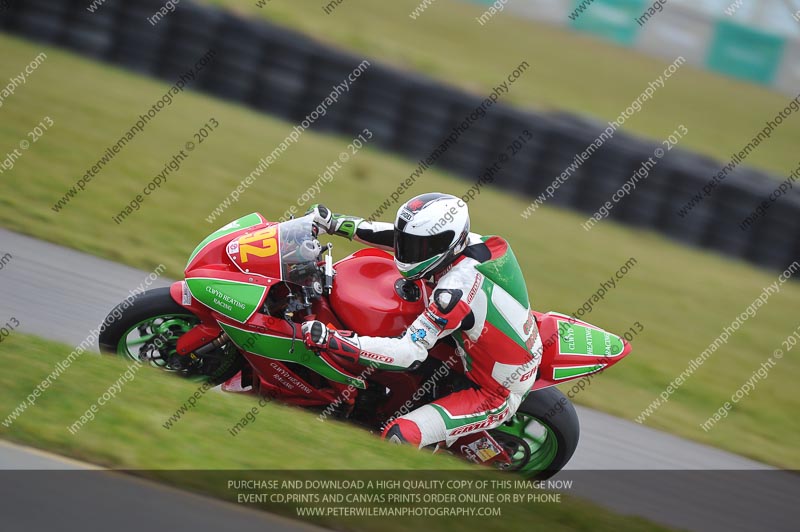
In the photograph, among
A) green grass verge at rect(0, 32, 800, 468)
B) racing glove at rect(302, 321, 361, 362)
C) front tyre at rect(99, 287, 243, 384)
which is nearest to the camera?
racing glove at rect(302, 321, 361, 362)

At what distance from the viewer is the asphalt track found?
19.0ft

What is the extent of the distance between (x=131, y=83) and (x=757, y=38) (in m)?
20.4

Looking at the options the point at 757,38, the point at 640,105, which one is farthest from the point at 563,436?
the point at 757,38

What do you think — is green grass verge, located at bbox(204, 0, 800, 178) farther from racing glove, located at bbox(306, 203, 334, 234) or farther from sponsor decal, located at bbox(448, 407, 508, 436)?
sponsor decal, located at bbox(448, 407, 508, 436)

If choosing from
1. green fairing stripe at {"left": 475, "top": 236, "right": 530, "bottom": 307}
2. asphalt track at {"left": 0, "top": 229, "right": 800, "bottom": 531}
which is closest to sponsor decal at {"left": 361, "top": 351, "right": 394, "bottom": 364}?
green fairing stripe at {"left": 475, "top": 236, "right": 530, "bottom": 307}

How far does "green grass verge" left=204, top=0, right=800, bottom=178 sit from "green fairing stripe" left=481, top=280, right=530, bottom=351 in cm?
1036

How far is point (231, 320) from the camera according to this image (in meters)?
4.89

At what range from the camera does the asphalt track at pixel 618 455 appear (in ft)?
19.0

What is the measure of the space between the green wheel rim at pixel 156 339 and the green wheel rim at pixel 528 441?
Result: 2066mm

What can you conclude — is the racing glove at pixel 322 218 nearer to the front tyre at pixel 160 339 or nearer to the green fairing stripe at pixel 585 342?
the front tyre at pixel 160 339

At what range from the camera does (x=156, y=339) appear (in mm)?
5156

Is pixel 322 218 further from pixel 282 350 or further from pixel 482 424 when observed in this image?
pixel 482 424

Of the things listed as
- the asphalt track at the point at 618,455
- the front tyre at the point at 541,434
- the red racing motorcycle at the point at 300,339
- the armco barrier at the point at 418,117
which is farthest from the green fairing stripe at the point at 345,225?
the armco barrier at the point at 418,117

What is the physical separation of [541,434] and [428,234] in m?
1.68
